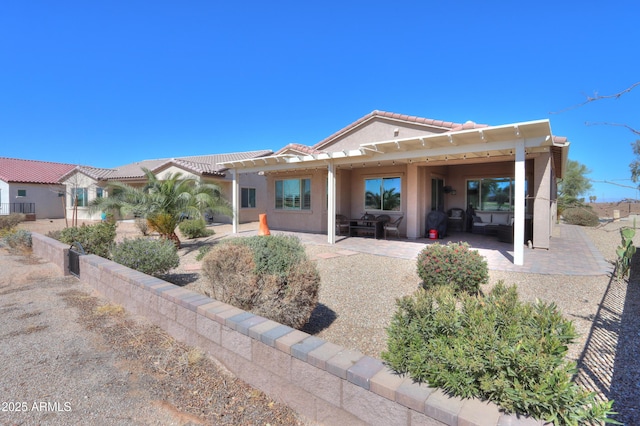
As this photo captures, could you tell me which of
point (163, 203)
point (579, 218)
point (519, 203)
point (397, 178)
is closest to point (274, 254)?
point (519, 203)

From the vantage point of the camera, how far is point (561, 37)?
6320mm

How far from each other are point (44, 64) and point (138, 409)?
16.5 m

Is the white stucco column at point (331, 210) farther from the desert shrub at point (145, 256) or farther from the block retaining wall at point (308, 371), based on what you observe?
the block retaining wall at point (308, 371)

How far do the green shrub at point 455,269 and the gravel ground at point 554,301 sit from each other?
0.57 m

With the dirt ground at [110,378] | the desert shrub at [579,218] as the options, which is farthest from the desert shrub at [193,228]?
the desert shrub at [579,218]

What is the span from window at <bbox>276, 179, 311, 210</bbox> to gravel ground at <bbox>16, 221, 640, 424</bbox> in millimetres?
6957

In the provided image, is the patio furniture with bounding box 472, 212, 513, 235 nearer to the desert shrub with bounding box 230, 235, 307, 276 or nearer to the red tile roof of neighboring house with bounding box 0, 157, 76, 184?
the desert shrub with bounding box 230, 235, 307, 276

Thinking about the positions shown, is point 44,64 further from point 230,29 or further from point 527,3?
point 527,3

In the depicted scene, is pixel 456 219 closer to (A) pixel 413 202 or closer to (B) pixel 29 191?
(A) pixel 413 202

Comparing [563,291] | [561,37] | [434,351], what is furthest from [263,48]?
[434,351]

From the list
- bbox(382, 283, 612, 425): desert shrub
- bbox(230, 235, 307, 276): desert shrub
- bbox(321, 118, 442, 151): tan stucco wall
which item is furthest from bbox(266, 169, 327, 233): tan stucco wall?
bbox(382, 283, 612, 425): desert shrub

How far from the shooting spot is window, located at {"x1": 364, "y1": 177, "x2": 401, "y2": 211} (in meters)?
13.4

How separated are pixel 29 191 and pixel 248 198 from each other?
2010cm

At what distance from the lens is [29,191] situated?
86.7ft
